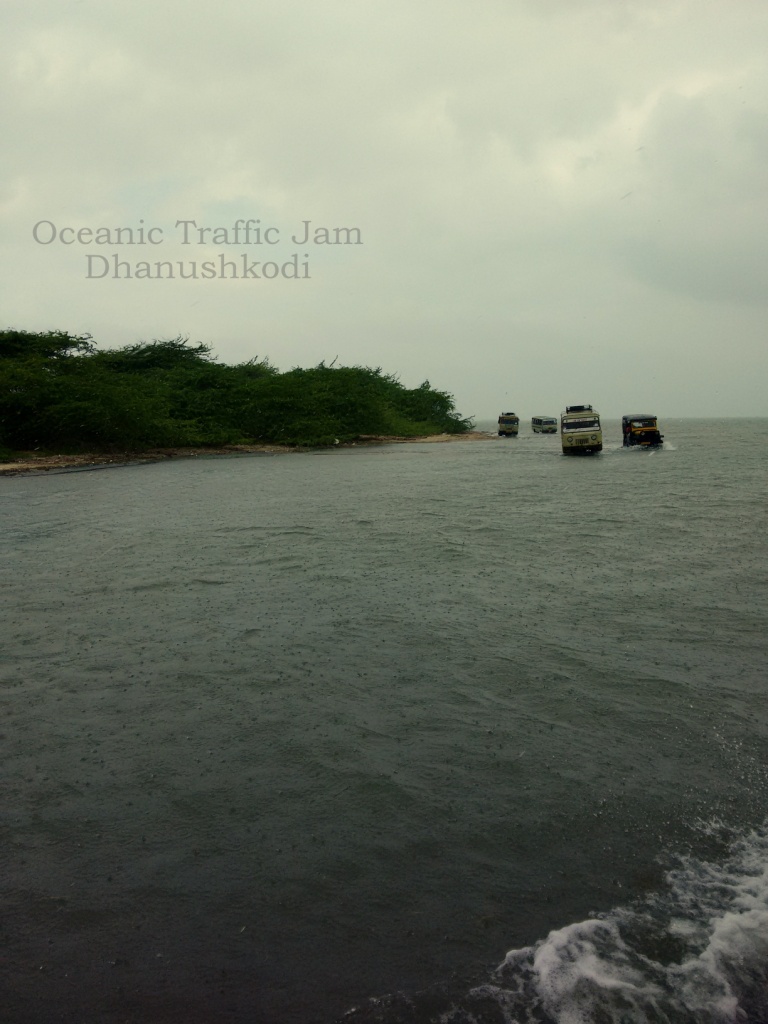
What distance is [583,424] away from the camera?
4722cm

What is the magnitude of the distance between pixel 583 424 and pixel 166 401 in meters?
31.3

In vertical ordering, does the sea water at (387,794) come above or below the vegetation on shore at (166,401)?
below

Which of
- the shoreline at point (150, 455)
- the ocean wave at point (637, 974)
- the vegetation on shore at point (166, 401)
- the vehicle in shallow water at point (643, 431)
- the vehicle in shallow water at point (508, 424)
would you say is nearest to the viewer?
the ocean wave at point (637, 974)

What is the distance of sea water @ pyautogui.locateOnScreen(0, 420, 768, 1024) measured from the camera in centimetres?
384

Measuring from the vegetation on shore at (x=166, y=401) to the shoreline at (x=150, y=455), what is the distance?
0.71m

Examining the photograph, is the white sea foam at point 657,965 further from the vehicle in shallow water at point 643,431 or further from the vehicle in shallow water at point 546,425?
the vehicle in shallow water at point 546,425

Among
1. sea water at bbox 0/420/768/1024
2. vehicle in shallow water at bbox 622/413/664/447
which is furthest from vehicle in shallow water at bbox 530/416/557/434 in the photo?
sea water at bbox 0/420/768/1024

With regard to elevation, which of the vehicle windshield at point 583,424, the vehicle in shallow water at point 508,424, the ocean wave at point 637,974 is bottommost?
the ocean wave at point 637,974

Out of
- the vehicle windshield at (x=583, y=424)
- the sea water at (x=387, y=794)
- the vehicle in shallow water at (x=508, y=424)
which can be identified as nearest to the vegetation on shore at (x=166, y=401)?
the vehicle in shallow water at (x=508, y=424)

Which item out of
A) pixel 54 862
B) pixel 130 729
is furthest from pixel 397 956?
pixel 130 729

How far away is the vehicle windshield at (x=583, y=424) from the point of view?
1857 inches

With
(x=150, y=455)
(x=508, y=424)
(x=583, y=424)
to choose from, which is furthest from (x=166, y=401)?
(x=508, y=424)

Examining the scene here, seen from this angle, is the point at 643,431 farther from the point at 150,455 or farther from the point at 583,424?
the point at 150,455

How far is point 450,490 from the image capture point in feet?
92.5
